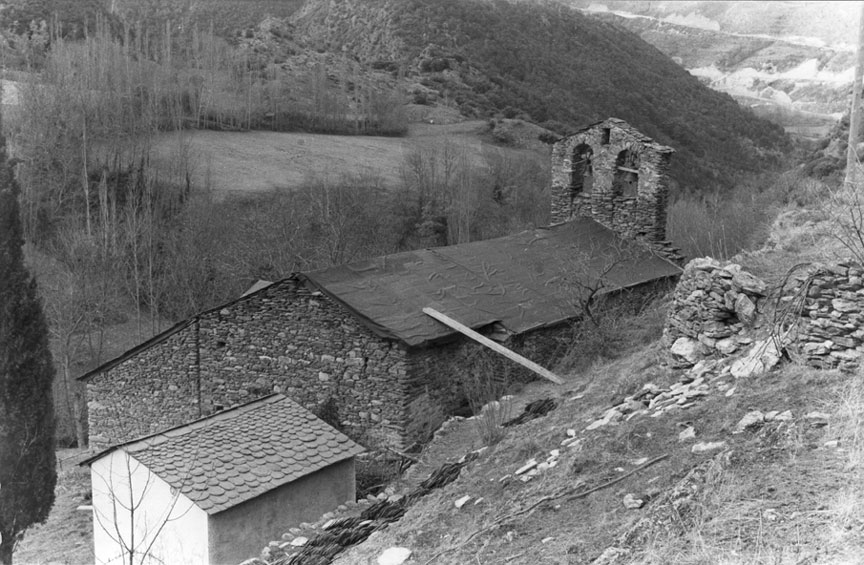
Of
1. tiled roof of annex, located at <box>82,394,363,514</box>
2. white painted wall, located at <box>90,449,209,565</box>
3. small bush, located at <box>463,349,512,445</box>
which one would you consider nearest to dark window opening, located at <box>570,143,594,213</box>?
small bush, located at <box>463,349,512,445</box>

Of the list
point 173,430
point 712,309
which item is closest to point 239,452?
point 173,430

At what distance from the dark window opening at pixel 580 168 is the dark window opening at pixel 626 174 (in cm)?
65

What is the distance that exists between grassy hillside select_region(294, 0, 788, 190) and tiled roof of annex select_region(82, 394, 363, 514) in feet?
110

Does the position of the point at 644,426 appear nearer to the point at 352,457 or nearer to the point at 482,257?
the point at 352,457

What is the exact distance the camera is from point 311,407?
477 inches

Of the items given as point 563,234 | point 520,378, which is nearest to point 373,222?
point 563,234

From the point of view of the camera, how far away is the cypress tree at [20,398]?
12.3 m

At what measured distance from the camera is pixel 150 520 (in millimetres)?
8922

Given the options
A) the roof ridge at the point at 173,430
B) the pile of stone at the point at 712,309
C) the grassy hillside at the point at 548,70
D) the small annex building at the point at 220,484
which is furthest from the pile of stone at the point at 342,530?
the grassy hillside at the point at 548,70

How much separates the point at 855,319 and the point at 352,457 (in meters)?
5.89

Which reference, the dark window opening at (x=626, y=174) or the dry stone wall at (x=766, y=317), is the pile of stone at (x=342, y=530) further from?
the dark window opening at (x=626, y=174)

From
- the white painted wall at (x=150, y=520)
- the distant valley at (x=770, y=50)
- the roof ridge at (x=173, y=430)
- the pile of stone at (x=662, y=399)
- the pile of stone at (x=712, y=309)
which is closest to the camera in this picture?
the pile of stone at (x=662, y=399)

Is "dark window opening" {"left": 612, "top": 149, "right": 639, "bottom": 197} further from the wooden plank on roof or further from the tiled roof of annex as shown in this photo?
the tiled roof of annex

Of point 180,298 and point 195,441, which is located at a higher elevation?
point 195,441
